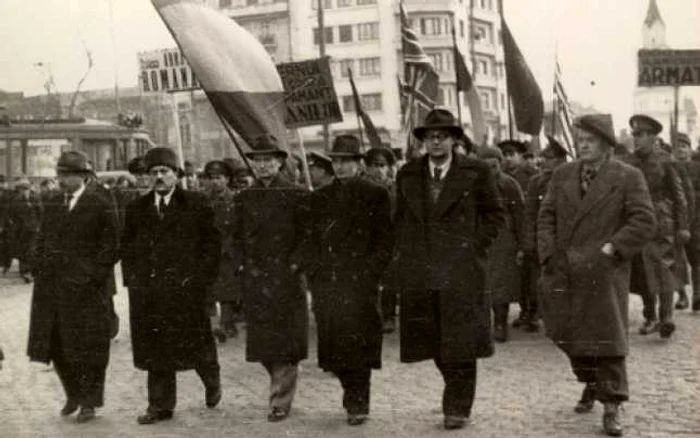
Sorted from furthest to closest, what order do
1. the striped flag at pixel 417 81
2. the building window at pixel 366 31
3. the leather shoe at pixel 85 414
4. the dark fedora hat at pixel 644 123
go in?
the building window at pixel 366 31, the striped flag at pixel 417 81, the dark fedora hat at pixel 644 123, the leather shoe at pixel 85 414

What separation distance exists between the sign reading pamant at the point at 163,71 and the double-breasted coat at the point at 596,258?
6.59 m

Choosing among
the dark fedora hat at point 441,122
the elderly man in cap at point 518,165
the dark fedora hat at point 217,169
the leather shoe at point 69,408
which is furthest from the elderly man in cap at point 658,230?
the leather shoe at point 69,408

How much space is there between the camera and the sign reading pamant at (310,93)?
11.2m

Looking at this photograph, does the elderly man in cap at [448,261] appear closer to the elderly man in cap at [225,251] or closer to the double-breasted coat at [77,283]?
the double-breasted coat at [77,283]

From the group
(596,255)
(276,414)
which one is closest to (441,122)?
(596,255)

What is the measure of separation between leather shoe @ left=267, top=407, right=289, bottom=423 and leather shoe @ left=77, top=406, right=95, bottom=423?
1260 millimetres

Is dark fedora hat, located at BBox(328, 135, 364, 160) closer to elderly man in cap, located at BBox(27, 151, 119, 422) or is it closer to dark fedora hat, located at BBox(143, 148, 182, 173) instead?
dark fedora hat, located at BBox(143, 148, 182, 173)

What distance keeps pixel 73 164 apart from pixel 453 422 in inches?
130

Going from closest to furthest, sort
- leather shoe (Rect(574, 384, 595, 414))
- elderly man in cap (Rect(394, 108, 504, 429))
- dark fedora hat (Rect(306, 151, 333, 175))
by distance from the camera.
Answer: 1. elderly man in cap (Rect(394, 108, 504, 429))
2. leather shoe (Rect(574, 384, 595, 414))
3. dark fedora hat (Rect(306, 151, 333, 175))

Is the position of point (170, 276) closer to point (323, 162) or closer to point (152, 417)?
point (152, 417)

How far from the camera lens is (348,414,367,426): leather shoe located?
6.93m

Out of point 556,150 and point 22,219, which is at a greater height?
point 556,150

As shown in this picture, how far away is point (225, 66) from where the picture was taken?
28.1 ft

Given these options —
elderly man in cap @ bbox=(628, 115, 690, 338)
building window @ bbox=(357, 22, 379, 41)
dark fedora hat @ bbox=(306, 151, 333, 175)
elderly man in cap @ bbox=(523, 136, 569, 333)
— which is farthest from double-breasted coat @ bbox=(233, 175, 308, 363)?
building window @ bbox=(357, 22, 379, 41)
